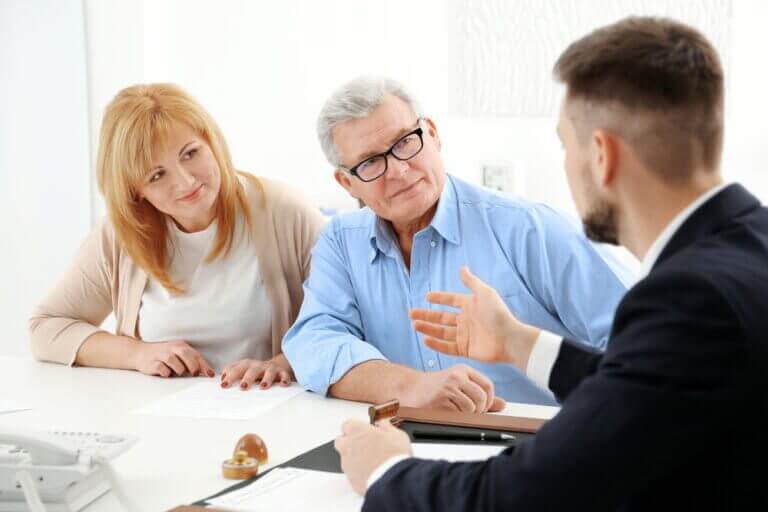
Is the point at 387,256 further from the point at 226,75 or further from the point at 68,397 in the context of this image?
the point at 226,75

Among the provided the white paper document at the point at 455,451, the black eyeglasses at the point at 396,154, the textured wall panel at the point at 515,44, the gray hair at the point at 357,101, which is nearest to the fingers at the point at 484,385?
the white paper document at the point at 455,451

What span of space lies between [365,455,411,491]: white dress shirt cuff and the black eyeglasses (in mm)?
974

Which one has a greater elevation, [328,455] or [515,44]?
[515,44]

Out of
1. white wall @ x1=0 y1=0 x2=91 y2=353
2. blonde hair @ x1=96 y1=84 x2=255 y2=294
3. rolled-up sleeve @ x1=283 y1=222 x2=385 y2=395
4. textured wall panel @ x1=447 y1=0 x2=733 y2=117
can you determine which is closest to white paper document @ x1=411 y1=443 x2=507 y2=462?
rolled-up sleeve @ x1=283 y1=222 x2=385 y2=395

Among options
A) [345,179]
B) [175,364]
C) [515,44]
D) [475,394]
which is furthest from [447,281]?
[515,44]

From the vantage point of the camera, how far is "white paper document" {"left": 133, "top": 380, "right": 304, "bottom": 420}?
1.90 metres

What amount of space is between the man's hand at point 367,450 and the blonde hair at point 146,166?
4.11 feet

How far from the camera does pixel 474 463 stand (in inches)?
43.2

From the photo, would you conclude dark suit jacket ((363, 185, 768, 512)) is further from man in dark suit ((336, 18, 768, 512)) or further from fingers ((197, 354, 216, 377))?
fingers ((197, 354, 216, 377))

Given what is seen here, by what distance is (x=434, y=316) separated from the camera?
169 cm

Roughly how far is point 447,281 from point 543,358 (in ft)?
2.52

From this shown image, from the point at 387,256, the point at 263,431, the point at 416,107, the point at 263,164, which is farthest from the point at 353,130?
the point at 263,164

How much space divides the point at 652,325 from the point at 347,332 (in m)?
1.29

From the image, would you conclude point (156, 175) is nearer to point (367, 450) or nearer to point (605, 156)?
point (367, 450)
